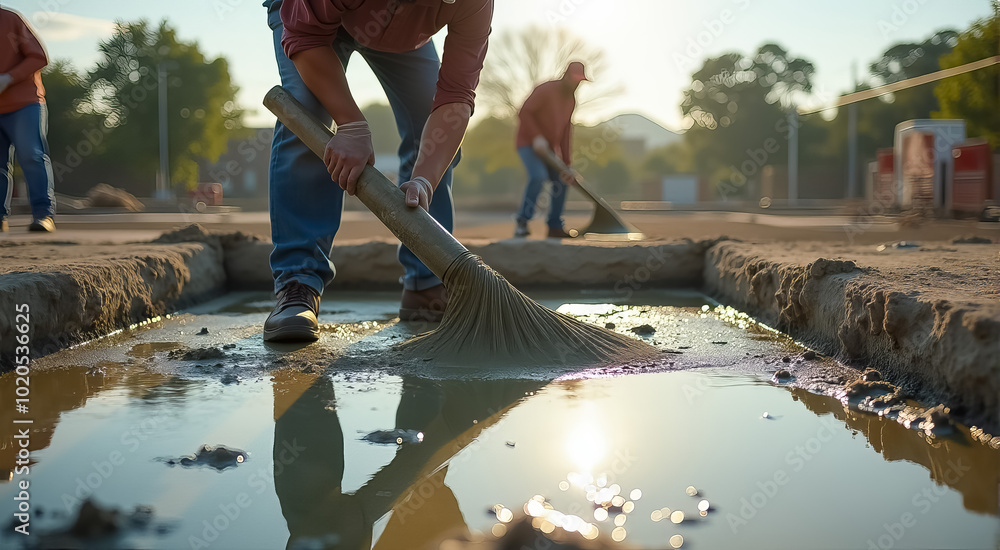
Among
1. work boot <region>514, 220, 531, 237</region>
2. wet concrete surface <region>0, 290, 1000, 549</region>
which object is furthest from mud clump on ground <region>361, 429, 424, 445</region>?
work boot <region>514, 220, 531, 237</region>

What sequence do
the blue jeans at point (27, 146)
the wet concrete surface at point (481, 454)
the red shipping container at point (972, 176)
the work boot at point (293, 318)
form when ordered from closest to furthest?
the wet concrete surface at point (481, 454)
the work boot at point (293, 318)
the blue jeans at point (27, 146)
the red shipping container at point (972, 176)

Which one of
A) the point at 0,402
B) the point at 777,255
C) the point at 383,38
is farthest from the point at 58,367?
the point at 777,255

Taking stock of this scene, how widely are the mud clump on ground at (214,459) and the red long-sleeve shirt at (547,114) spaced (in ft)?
19.9

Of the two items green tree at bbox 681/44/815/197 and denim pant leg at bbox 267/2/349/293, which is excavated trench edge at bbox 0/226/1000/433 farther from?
green tree at bbox 681/44/815/197

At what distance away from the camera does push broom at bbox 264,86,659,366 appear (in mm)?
2227

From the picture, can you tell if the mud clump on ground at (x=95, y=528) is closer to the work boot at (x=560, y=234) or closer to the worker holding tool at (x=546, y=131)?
the work boot at (x=560, y=234)

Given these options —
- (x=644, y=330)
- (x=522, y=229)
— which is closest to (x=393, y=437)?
(x=644, y=330)

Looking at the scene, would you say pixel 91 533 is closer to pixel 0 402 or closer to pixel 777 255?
pixel 0 402

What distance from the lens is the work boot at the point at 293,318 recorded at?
2.50 metres

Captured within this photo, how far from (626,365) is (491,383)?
0.40 metres

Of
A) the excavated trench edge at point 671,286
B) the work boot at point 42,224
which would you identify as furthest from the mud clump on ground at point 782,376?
the work boot at point 42,224

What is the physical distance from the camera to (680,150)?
172 ft

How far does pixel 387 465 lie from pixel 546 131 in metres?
6.17

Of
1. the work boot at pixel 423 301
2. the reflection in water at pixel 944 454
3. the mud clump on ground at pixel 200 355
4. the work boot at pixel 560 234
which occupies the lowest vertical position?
the reflection in water at pixel 944 454
